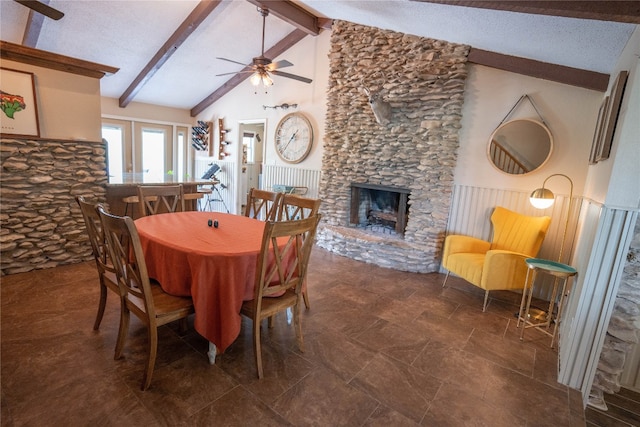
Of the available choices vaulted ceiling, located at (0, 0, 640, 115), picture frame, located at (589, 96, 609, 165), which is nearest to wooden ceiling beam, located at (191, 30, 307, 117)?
vaulted ceiling, located at (0, 0, 640, 115)

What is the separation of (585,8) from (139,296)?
114 inches

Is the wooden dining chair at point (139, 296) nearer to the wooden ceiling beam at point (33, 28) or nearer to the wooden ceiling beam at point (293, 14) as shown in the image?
the wooden ceiling beam at point (293, 14)

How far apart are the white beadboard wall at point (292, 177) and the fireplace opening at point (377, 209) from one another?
87cm

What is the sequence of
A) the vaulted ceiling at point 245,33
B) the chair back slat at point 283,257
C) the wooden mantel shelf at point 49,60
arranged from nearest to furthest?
1. the chair back slat at point 283,257
2. the vaulted ceiling at point 245,33
3. the wooden mantel shelf at point 49,60

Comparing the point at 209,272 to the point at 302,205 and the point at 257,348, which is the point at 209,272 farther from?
the point at 302,205

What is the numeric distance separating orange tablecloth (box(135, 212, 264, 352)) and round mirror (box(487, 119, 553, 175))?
3.04 metres

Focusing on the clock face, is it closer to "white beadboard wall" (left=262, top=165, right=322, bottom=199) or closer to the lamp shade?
"white beadboard wall" (left=262, top=165, right=322, bottom=199)

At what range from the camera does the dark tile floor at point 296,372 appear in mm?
1699

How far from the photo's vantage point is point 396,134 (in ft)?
13.9

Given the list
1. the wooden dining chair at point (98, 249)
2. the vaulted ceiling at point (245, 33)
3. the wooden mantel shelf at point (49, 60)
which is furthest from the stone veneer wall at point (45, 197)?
the wooden dining chair at point (98, 249)

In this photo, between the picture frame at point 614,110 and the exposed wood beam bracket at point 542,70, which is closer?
the picture frame at point 614,110

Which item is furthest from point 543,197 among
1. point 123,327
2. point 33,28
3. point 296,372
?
point 33,28

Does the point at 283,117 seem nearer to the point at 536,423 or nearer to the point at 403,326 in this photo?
the point at 403,326

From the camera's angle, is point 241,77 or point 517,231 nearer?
point 517,231
